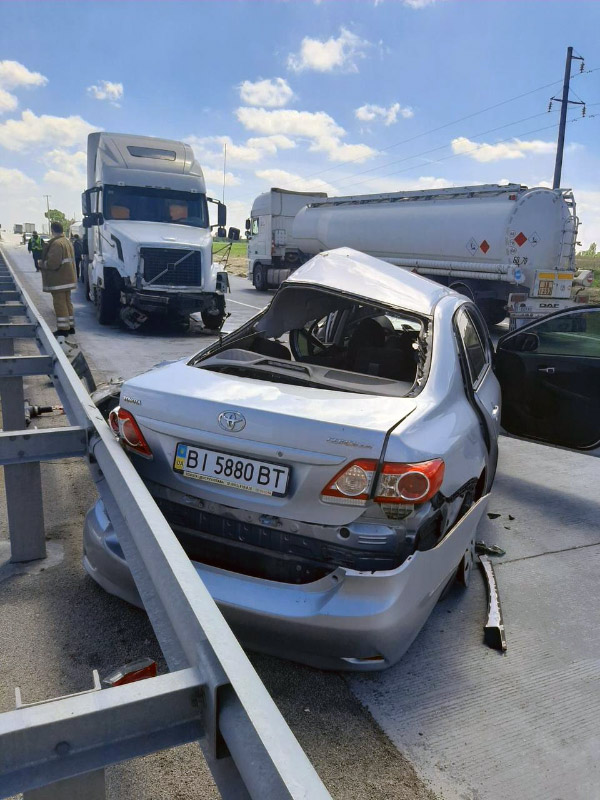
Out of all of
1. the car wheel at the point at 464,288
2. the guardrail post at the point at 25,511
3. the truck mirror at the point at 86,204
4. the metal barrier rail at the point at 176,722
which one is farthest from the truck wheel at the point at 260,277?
the metal barrier rail at the point at 176,722

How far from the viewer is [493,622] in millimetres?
3148

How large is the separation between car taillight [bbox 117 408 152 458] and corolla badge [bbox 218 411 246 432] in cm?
43

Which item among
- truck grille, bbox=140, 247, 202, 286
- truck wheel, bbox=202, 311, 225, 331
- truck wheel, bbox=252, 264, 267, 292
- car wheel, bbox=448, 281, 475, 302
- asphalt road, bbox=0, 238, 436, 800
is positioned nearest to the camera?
asphalt road, bbox=0, 238, 436, 800

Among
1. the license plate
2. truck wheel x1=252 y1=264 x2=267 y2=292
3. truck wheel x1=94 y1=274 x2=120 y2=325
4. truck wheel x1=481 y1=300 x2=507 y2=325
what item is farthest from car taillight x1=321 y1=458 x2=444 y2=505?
truck wheel x1=252 y1=264 x2=267 y2=292

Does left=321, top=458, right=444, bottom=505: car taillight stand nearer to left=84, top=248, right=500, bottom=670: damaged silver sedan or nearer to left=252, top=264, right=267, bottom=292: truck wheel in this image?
left=84, top=248, right=500, bottom=670: damaged silver sedan

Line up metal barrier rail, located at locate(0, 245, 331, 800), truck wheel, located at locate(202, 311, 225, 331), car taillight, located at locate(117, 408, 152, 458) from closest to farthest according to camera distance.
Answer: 1. metal barrier rail, located at locate(0, 245, 331, 800)
2. car taillight, located at locate(117, 408, 152, 458)
3. truck wheel, located at locate(202, 311, 225, 331)

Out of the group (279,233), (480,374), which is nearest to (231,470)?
(480,374)

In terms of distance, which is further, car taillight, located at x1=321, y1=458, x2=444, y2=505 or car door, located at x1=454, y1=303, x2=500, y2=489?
car door, located at x1=454, y1=303, x2=500, y2=489

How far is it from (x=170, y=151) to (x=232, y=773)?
1347cm

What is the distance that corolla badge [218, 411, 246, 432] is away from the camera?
8.68ft

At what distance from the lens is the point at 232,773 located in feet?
3.82

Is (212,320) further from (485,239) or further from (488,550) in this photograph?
(488,550)

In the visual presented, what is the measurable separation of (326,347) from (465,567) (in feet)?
5.82

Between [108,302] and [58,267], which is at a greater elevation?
[58,267]
